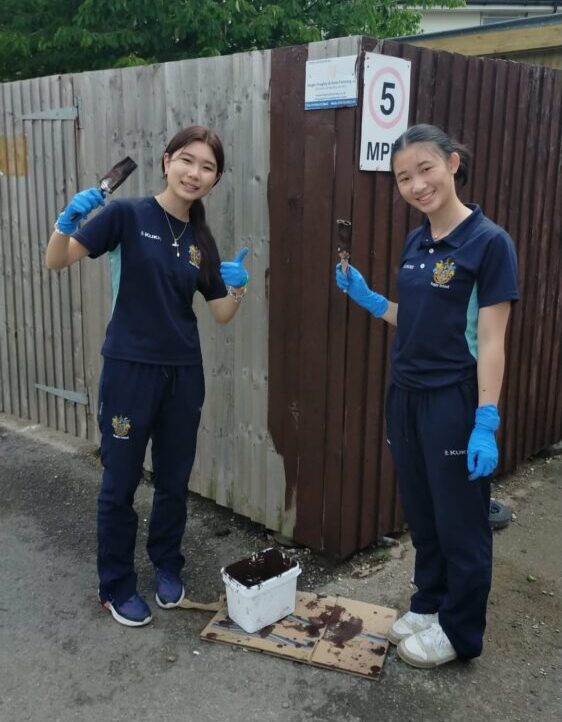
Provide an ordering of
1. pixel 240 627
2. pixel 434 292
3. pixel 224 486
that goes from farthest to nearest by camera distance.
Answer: pixel 224 486
pixel 240 627
pixel 434 292

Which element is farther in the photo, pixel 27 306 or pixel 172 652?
pixel 27 306

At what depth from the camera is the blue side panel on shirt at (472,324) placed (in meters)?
2.50

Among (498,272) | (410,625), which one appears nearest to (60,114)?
(498,272)

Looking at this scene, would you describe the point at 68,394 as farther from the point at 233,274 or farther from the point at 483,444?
the point at 483,444

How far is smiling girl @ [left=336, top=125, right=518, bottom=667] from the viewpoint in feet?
8.09

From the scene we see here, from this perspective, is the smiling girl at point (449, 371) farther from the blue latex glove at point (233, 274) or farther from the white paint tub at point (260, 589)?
the blue latex glove at point (233, 274)

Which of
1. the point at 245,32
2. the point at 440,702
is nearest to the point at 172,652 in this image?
the point at 440,702

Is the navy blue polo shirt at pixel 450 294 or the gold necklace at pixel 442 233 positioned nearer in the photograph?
the navy blue polo shirt at pixel 450 294

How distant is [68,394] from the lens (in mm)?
5309

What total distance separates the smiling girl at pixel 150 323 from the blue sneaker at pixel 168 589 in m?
0.11

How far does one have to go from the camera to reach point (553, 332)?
16.8 ft

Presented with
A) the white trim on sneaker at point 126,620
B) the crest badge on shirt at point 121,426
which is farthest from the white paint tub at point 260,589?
the crest badge on shirt at point 121,426

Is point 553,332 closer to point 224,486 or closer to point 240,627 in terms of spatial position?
point 224,486

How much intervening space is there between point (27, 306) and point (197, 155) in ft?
10.1
